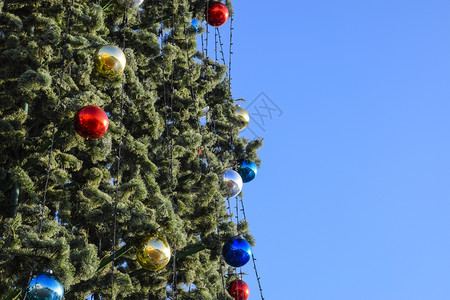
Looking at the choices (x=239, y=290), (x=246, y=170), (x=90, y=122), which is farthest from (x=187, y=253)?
(x=90, y=122)

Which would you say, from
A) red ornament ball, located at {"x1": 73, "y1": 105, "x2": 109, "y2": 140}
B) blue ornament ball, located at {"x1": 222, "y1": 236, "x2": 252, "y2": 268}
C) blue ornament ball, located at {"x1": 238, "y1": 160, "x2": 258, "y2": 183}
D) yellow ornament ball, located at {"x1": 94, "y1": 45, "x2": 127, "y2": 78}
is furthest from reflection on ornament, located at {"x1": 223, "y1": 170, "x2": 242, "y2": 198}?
red ornament ball, located at {"x1": 73, "y1": 105, "x2": 109, "y2": 140}

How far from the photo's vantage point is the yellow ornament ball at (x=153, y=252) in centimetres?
713

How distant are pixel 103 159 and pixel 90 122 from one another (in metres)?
1.44

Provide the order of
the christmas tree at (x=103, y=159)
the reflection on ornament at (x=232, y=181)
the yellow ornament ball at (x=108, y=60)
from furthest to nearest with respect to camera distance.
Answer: the reflection on ornament at (x=232, y=181)
the yellow ornament ball at (x=108, y=60)
the christmas tree at (x=103, y=159)

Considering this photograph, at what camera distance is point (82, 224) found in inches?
330

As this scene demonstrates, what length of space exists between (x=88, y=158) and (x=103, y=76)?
4.77ft

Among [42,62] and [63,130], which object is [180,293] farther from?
[42,62]

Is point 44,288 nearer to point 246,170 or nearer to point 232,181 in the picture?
point 232,181

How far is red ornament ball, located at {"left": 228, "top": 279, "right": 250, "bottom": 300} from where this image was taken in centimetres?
1008

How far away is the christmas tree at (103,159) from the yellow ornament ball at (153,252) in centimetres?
9

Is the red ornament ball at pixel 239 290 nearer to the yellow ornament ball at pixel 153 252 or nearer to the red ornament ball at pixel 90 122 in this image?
the yellow ornament ball at pixel 153 252

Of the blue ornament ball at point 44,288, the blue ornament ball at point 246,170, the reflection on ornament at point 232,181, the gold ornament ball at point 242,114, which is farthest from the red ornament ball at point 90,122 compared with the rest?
the gold ornament ball at point 242,114

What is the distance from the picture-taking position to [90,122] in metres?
6.79

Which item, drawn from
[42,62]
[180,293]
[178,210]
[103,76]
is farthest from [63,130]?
[180,293]
